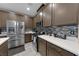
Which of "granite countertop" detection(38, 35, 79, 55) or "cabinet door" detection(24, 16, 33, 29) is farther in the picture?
"cabinet door" detection(24, 16, 33, 29)

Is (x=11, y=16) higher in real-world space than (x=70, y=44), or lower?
higher

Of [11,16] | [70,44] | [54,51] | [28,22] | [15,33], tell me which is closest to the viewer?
[70,44]

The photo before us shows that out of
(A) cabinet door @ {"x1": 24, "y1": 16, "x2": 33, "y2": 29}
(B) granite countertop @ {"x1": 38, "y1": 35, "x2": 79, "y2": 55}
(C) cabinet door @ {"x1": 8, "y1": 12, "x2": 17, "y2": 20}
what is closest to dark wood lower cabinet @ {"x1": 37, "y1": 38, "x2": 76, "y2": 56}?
(B) granite countertop @ {"x1": 38, "y1": 35, "x2": 79, "y2": 55}

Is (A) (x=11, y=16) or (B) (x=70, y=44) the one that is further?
(A) (x=11, y=16)

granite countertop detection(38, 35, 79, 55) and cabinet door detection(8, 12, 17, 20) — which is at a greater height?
cabinet door detection(8, 12, 17, 20)

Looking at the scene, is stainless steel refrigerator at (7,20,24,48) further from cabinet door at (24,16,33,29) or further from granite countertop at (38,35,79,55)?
granite countertop at (38,35,79,55)

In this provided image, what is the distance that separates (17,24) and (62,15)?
8.52 feet

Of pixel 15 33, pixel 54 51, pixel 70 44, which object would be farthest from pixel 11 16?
pixel 70 44

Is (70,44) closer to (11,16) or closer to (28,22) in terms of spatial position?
(11,16)

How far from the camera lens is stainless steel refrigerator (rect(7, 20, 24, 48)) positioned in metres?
3.65

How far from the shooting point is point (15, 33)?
390 cm

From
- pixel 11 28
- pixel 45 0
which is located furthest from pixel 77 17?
Result: pixel 11 28

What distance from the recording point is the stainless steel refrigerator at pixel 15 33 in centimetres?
365

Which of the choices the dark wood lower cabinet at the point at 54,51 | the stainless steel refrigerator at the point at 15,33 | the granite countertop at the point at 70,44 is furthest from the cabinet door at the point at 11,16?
the granite countertop at the point at 70,44
